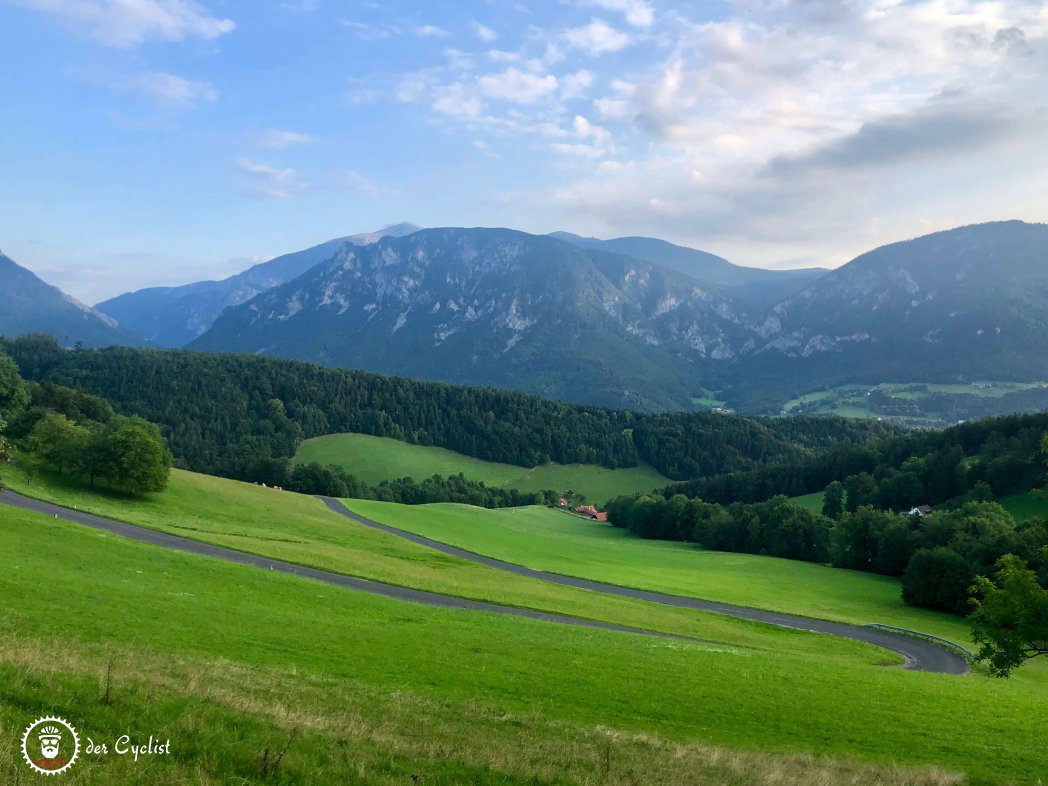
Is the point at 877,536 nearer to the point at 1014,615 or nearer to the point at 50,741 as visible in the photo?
the point at 1014,615

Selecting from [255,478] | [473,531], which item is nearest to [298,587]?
[473,531]

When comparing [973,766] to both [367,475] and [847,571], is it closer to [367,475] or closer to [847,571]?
[847,571]

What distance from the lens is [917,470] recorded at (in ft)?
420

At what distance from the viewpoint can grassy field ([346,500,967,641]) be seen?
195 feet

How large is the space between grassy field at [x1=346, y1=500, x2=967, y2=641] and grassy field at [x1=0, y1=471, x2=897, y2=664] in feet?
33.6

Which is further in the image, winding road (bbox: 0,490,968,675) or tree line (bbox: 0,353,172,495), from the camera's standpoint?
tree line (bbox: 0,353,172,495)

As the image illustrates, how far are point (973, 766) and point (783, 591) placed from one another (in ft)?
174

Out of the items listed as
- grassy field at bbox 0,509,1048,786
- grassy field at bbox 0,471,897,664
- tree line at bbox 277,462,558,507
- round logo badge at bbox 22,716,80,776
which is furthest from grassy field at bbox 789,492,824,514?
round logo badge at bbox 22,716,80,776

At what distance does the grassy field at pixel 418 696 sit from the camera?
10.9 metres

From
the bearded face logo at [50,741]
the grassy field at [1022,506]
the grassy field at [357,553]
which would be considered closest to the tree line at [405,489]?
the grassy field at [357,553]

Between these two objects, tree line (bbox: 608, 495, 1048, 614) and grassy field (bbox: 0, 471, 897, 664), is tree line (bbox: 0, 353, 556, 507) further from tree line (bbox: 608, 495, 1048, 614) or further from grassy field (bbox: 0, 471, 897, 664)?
tree line (bbox: 608, 495, 1048, 614)

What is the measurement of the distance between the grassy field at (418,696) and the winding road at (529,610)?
461 cm

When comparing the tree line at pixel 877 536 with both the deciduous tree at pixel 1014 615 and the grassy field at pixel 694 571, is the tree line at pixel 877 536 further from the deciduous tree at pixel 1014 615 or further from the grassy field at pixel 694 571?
the grassy field at pixel 694 571

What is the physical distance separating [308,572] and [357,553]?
11.7 metres
